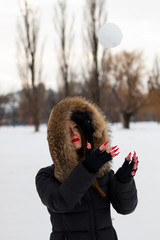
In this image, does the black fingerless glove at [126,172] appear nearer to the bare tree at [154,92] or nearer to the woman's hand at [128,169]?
the woman's hand at [128,169]

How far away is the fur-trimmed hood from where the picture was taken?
1.13m

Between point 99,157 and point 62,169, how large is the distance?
0.86 ft

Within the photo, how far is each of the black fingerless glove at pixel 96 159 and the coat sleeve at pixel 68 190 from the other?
0.06 ft

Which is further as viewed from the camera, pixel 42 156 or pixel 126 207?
pixel 42 156

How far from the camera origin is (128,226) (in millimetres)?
2871

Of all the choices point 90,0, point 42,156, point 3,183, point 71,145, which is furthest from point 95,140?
point 90,0

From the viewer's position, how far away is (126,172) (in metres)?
1.10

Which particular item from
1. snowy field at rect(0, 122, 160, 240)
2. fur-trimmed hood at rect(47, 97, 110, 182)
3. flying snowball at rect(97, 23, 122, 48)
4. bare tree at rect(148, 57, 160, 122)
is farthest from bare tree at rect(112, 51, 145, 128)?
fur-trimmed hood at rect(47, 97, 110, 182)

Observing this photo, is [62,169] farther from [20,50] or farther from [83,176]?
[20,50]

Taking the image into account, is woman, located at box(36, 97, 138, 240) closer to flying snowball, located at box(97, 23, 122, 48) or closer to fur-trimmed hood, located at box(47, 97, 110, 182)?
fur-trimmed hood, located at box(47, 97, 110, 182)

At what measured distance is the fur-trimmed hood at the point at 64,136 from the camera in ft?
3.72

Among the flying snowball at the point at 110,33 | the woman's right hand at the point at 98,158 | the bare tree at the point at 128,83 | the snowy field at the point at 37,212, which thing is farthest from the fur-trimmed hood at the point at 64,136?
the bare tree at the point at 128,83

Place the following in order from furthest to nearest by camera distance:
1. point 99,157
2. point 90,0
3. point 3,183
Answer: point 90,0
point 3,183
point 99,157

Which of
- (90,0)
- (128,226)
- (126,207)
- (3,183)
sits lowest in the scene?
(3,183)
